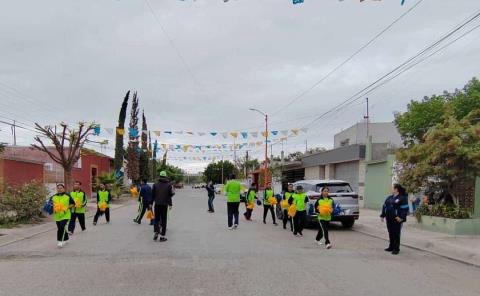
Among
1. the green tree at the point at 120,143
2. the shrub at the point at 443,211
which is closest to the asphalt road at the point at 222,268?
the shrub at the point at 443,211

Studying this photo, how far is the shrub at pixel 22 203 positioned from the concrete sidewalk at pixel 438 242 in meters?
11.1

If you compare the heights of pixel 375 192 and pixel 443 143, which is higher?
pixel 443 143

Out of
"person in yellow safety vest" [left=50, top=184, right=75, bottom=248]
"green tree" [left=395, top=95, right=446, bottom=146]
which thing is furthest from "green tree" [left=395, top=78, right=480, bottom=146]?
"person in yellow safety vest" [left=50, top=184, right=75, bottom=248]

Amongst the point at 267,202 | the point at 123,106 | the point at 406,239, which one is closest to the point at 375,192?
the point at 267,202

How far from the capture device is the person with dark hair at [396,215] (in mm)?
11891

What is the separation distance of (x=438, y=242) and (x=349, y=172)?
21729 millimetres

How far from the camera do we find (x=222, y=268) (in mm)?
9164

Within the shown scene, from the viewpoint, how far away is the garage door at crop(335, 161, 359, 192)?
33.8 meters

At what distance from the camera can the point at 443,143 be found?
52.5 ft

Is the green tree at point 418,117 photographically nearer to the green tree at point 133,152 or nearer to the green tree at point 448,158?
the green tree at point 448,158

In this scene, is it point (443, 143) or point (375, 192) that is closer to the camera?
point (443, 143)

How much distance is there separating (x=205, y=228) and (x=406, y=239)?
5979mm

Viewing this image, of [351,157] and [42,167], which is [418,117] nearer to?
[351,157]

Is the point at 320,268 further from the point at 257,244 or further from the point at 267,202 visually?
the point at 267,202
